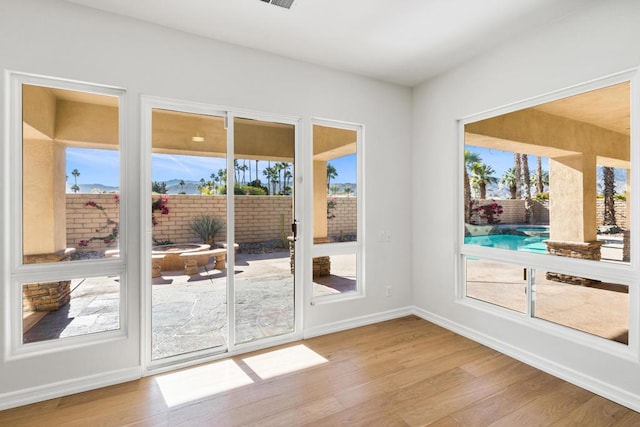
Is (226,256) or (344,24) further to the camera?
(226,256)

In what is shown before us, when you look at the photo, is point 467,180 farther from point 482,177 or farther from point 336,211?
point 336,211

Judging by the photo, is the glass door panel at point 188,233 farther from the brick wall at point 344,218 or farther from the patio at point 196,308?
the brick wall at point 344,218

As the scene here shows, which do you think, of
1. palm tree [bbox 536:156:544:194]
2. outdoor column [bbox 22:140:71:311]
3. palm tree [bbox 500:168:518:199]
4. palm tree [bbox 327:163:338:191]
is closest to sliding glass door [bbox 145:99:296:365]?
palm tree [bbox 327:163:338:191]

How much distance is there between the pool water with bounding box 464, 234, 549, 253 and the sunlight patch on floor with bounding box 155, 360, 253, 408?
2670 millimetres

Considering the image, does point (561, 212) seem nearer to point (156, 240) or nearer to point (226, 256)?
point (226, 256)

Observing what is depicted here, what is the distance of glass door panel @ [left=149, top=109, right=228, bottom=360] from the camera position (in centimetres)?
272

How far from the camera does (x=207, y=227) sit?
2.89 metres

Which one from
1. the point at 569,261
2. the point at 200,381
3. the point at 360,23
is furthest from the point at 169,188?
the point at 569,261

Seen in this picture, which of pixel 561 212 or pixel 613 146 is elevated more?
pixel 613 146

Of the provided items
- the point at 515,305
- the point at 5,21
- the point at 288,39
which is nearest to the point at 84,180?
the point at 5,21

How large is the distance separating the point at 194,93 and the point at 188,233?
126 cm

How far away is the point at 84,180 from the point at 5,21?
1.17 metres

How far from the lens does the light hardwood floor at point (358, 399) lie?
2039 millimetres

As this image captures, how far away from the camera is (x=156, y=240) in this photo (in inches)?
106
